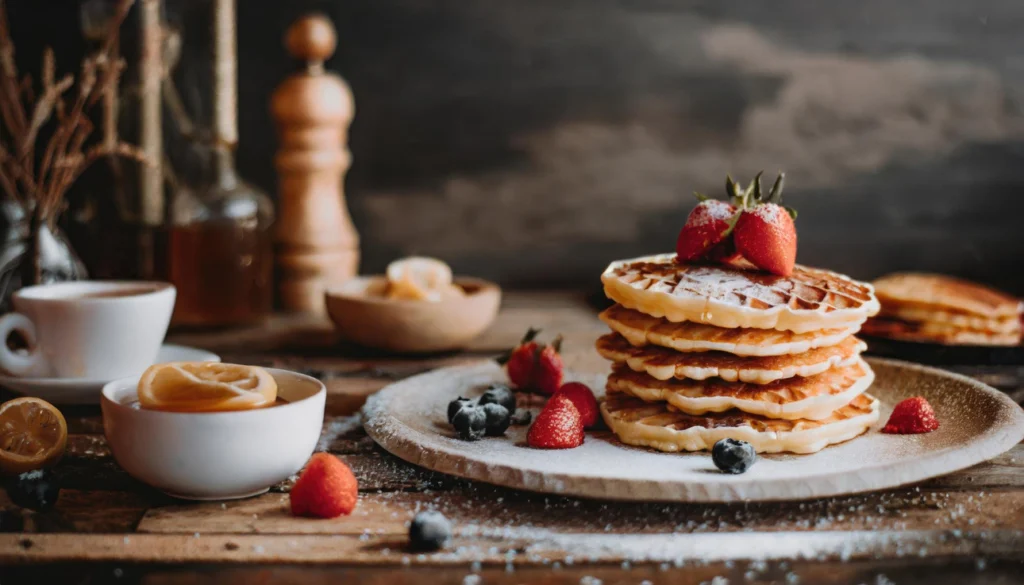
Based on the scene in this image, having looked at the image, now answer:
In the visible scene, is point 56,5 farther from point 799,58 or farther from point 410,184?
point 799,58

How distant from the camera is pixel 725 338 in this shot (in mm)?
1230

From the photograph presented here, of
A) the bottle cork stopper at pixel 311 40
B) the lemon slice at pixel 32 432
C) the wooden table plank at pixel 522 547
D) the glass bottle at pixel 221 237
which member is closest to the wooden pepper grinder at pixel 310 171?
the bottle cork stopper at pixel 311 40

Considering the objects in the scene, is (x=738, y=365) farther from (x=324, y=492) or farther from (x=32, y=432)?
(x=32, y=432)

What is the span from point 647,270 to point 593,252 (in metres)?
1.27

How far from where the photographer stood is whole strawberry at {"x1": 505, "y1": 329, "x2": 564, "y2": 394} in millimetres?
1503

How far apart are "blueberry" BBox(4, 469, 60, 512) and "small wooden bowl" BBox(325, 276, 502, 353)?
83cm

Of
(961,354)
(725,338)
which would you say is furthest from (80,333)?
(961,354)

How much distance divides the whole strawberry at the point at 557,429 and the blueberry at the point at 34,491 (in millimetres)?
537

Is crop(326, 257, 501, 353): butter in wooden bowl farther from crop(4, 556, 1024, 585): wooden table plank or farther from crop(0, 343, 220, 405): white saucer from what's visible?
crop(4, 556, 1024, 585): wooden table plank

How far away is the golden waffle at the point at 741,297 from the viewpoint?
4.01 ft

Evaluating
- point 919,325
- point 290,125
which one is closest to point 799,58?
point 919,325

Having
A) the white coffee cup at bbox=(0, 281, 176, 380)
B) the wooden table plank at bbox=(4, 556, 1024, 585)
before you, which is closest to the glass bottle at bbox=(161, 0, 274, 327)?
the white coffee cup at bbox=(0, 281, 176, 380)

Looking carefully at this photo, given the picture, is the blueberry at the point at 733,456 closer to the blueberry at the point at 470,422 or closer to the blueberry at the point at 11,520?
the blueberry at the point at 470,422

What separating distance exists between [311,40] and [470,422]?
4.38 feet
